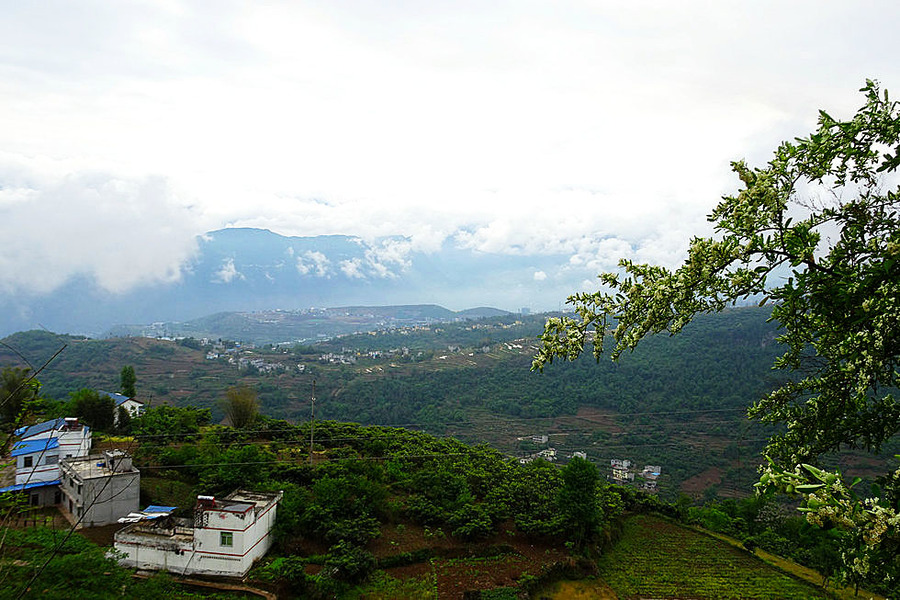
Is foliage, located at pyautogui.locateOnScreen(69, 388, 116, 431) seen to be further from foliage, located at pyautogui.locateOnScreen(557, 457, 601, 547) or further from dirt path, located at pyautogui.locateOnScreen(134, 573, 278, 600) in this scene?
foliage, located at pyautogui.locateOnScreen(557, 457, 601, 547)

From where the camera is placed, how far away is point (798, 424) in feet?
12.3

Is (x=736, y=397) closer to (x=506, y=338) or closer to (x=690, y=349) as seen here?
(x=690, y=349)

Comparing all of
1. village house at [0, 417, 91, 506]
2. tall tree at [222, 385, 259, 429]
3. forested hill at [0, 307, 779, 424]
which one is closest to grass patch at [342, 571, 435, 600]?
village house at [0, 417, 91, 506]

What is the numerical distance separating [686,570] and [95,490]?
65.7 ft

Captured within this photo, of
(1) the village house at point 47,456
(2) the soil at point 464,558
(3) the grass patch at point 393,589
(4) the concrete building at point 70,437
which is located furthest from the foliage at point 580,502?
(4) the concrete building at point 70,437

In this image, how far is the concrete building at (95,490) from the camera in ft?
54.9

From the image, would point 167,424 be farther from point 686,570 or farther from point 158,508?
point 686,570

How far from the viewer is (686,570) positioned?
58.4ft

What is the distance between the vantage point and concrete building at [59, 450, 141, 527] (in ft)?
54.9

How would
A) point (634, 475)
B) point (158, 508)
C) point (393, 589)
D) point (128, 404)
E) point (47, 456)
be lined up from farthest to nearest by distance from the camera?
point (634, 475) < point (128, 404) < point (47, 456) < point (158, 508) < point (393, 589)

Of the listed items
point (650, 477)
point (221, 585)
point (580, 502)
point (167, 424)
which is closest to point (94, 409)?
point (167, 424)

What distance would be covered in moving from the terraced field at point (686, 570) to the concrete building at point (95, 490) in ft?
53.7

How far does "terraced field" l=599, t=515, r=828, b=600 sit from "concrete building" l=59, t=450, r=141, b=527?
16.4 meters

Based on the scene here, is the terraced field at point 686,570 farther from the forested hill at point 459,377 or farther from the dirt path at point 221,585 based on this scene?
the forested hill at point 459,377
